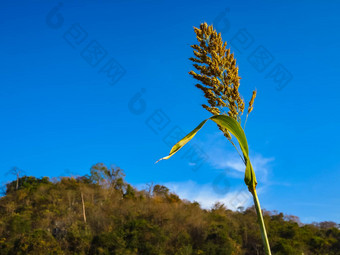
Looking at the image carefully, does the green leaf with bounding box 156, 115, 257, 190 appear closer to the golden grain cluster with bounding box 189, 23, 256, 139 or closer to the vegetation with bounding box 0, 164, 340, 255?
the golden grain cluster with bounding box 189, 23, 256, 139

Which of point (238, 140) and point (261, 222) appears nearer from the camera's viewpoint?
point (261, 222)

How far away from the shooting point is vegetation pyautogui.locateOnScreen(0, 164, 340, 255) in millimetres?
20047

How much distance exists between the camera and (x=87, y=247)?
66.8ft

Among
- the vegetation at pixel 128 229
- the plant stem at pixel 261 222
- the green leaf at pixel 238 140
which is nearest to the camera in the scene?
the plant stem at pixel 261 222

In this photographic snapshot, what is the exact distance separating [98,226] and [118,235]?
4480 millimetres

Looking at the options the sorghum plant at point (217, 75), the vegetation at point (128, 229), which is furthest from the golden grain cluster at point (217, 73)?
the vegetation at point (128, 229)

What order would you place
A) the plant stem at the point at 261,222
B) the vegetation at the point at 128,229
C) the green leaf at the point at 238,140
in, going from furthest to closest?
the vegetation at the point at 128,229 < the green leaf at the point at 238,140 < the plant stem at the point at 261,222

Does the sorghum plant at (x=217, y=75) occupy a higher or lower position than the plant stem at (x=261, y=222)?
higher

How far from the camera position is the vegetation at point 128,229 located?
20.0 metres

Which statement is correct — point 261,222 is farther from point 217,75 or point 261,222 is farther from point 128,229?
point 128,229

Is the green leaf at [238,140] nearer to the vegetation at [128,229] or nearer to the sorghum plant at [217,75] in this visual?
the sorghum plant at [217,75]

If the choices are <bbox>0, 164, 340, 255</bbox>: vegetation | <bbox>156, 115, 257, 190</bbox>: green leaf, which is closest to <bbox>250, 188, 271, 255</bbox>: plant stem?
<bbox>156, 115, 257, 190</bbox>: green leaf

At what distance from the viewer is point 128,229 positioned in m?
21.7

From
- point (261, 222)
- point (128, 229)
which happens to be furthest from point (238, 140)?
point (128, 229)
